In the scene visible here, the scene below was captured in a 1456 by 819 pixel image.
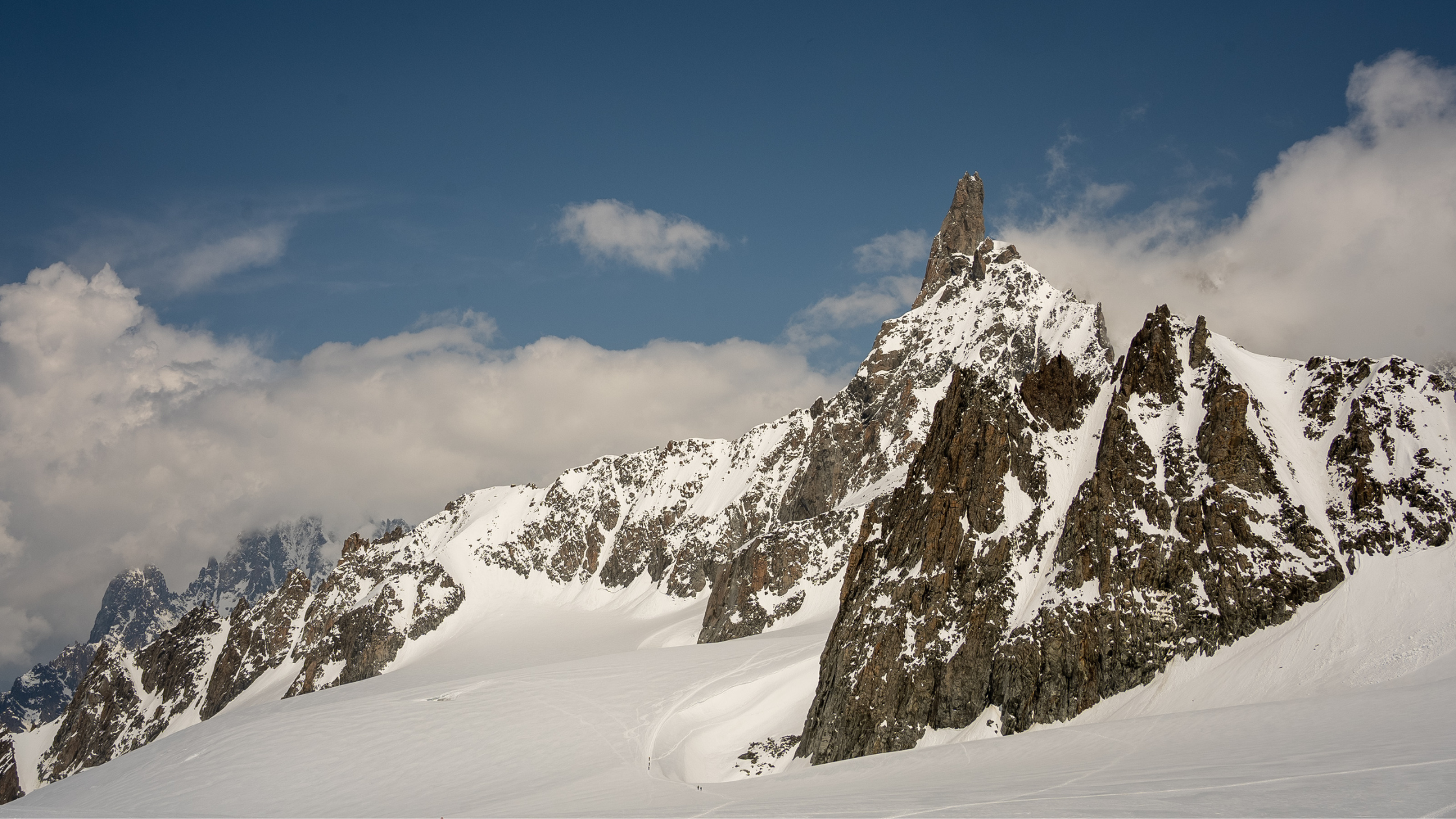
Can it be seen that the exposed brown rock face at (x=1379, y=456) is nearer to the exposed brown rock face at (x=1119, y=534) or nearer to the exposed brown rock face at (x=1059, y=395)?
the exposed brown rock face at (x=1119, y=534)

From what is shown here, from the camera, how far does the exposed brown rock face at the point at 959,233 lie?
184m

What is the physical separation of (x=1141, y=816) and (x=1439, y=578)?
1196 inches

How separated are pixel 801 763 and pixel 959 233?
153921mm

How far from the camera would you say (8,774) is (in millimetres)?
179000

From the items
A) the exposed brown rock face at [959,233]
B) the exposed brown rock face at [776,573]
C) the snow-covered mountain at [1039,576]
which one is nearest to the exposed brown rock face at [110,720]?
the snow-covered mountain at [1039,576]

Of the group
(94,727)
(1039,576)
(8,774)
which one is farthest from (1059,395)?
(8,774)

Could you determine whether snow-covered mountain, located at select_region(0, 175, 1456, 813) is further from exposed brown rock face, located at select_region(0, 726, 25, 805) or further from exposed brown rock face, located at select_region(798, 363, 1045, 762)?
exposed brown rock face, located at select_region(0, 726, 25, 805)

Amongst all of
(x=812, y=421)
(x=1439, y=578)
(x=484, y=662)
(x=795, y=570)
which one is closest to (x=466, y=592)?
(x=484, y=662)

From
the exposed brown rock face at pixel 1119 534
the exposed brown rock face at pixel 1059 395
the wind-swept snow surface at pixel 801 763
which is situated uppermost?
the exposed brown rock face at pixel 1059 395

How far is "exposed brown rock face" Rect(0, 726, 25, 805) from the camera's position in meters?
174

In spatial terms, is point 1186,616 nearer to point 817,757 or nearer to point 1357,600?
point 1357,600

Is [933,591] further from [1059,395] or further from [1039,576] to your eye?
[1059,395]

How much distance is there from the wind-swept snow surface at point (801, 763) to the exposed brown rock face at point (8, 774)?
145814 mm

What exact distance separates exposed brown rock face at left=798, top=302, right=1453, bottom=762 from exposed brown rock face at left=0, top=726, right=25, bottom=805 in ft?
659
